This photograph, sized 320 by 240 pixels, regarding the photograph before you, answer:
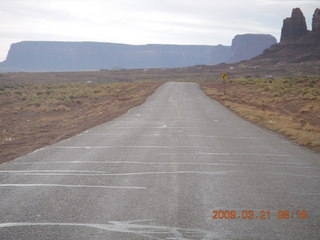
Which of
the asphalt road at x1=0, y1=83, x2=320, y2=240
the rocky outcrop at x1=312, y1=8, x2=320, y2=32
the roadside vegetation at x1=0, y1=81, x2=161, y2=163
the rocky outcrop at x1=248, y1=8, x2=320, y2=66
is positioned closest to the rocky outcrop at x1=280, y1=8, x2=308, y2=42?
the rocky outcrop at x1=248, y1=8, x2=320, y2=66

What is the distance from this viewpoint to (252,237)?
5.36 meters

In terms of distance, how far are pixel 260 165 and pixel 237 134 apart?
598 centimetres

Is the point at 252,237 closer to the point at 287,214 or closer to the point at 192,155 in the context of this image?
the point at 287,214

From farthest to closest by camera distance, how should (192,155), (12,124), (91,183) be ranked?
1. (12,124)
2. (192,155)
3. (91,183)

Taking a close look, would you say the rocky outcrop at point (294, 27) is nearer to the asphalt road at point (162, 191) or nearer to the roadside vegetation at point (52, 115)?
the roadside vegetation at point (52, 115)

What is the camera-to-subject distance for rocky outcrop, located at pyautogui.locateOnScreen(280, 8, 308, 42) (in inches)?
6540

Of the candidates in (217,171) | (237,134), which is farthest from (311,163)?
(237,134)
